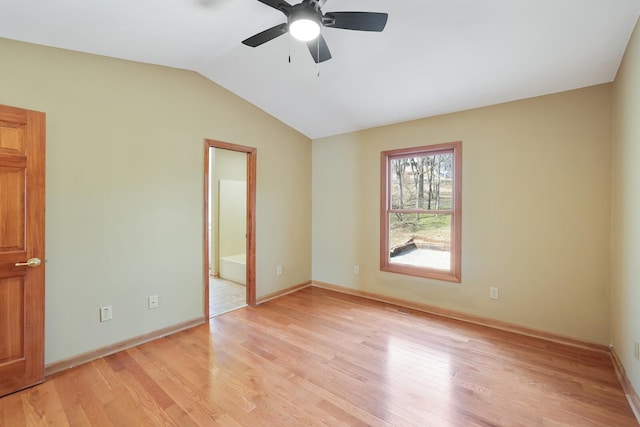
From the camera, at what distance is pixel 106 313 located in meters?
2.59

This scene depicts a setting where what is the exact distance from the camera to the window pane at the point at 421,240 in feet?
11.8

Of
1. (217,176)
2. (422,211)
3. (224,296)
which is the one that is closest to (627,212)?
(422,211)

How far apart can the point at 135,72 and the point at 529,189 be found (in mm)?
4074

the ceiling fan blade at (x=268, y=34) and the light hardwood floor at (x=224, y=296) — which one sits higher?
the ceiling fan blade at (x=268, y=34)

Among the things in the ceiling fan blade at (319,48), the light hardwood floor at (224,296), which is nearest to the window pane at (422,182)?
the ceiling fan blade at (319,48)

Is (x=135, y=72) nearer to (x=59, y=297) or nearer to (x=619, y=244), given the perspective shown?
(x=59, y=297)

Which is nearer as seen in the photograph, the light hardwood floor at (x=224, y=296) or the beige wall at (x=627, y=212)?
the beige wall at (x=627, y=212)

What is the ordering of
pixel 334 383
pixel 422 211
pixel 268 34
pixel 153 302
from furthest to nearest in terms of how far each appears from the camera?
pixel 422 211 → pixel 153 302 → pixel 334 383 → pixel 268 34

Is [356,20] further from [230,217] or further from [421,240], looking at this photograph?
[230,217]

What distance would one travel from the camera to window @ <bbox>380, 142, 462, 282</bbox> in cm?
346

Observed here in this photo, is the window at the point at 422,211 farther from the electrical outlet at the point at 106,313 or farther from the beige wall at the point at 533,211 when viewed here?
the electrical outlet at the point at 106,313

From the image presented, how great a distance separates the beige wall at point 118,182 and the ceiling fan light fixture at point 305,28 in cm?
188

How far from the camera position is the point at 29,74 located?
2197 millimetres

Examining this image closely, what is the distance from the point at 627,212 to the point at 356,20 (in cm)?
237
